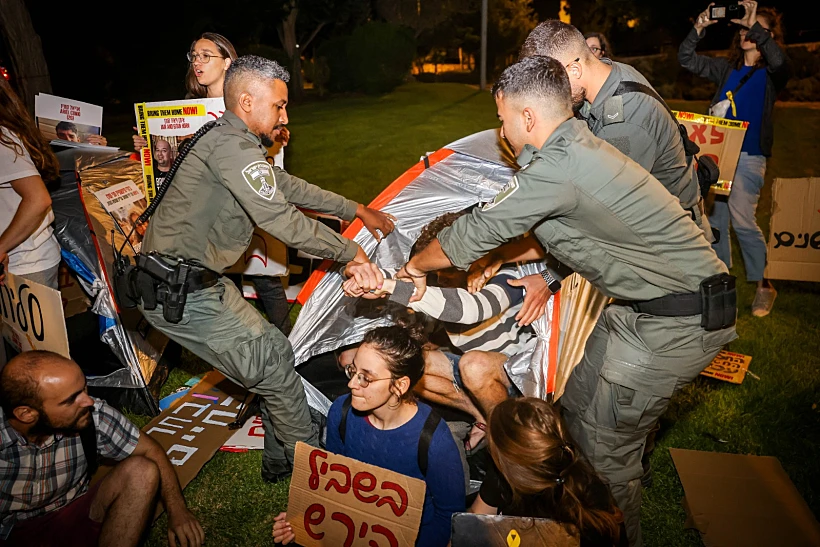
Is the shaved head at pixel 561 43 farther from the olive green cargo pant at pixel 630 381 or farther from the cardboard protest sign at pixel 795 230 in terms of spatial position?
the cardboard protest sign at pixel 795 230

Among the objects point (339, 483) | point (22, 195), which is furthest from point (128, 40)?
point (339, 483)

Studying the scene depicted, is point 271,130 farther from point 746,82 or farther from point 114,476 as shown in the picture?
point 746,82

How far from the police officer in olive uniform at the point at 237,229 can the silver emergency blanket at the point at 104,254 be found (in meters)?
1.08

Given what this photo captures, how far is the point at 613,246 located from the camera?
2.47 metres

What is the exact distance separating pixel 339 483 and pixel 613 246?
1.55 meters

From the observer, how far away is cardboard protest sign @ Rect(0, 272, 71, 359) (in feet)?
10.6

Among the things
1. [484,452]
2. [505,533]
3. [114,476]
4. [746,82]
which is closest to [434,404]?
[484,452]

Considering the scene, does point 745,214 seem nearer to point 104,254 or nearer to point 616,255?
point 616,255

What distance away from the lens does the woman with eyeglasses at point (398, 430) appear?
282 cm

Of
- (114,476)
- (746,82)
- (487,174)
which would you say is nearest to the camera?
(114,476)

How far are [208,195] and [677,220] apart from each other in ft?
6.84

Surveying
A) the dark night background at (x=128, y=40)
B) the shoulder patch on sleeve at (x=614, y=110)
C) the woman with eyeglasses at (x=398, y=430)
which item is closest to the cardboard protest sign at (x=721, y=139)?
the shoulder patch on sleeve at (x=614, y=110)

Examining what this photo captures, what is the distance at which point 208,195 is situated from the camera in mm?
2984

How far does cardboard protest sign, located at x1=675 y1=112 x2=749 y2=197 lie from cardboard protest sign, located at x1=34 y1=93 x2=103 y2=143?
14.8ft
